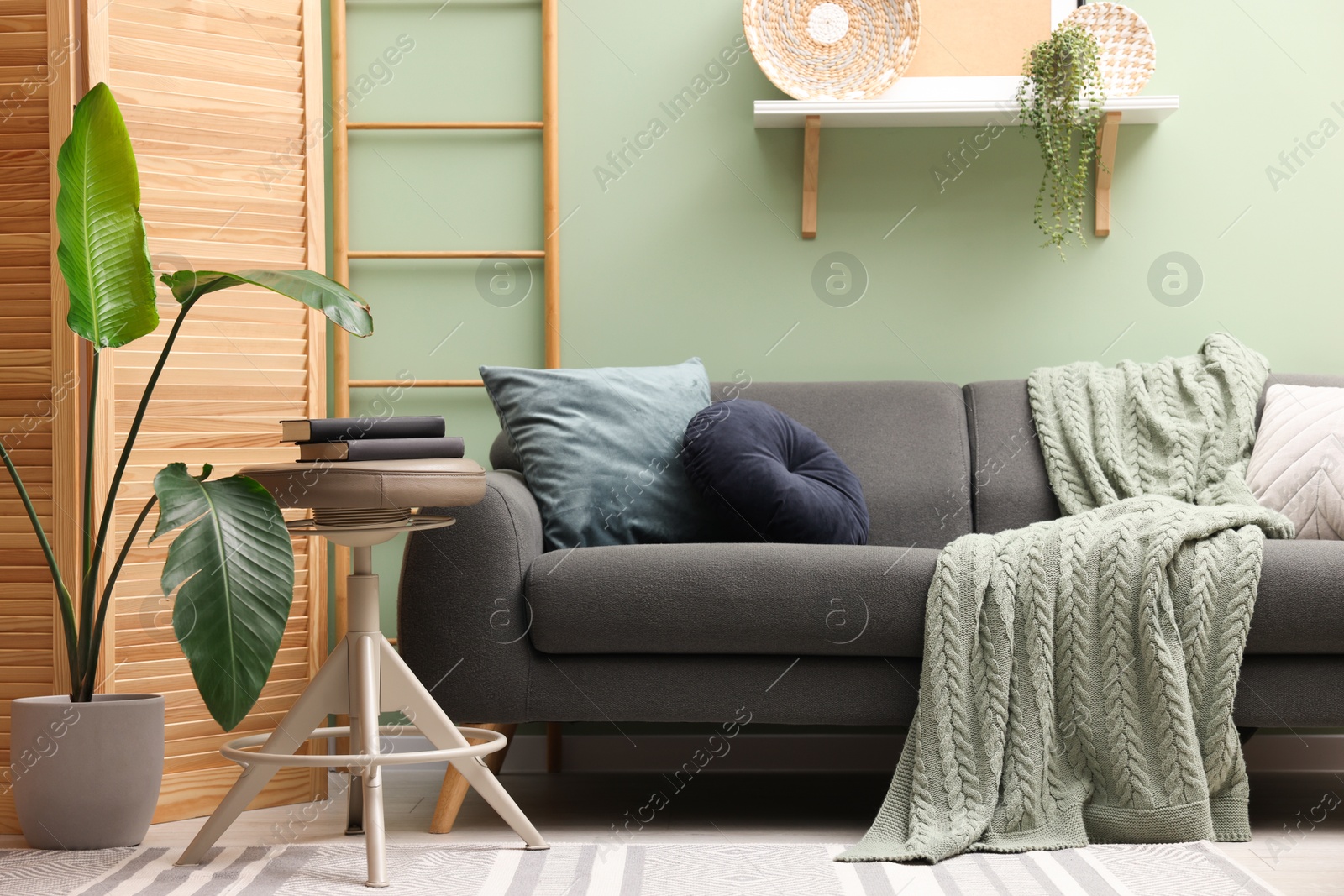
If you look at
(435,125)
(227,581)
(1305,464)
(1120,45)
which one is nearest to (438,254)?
(435,125)

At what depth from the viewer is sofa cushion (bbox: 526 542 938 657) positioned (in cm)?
190

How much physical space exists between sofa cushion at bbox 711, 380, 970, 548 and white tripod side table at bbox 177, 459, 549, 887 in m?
1.02

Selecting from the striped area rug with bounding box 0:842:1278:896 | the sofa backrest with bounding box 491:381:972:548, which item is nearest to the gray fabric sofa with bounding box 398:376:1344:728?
the striped area rug with bounding box 0:842:1278:896

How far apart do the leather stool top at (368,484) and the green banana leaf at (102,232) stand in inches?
15.8

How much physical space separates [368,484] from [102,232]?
2.32ft

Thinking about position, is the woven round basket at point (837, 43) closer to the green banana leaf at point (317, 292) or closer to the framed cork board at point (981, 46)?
the framed cork board at point (981, 46)

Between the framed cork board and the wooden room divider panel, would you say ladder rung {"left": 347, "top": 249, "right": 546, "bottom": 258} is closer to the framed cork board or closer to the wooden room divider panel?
the wooden room divider panel

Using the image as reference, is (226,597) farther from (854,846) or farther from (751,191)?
(751,191)

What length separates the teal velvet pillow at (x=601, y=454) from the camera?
2219 mm

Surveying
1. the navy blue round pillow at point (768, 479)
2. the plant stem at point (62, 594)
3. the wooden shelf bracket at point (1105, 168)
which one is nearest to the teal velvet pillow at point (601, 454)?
the navy blue round pillow at point (768, 479)

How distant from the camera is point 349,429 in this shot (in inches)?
67.9

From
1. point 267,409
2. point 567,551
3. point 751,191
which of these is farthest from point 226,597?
point 751,191

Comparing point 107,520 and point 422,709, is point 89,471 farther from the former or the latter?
point 422,709

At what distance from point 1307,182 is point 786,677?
1944 millimetres
